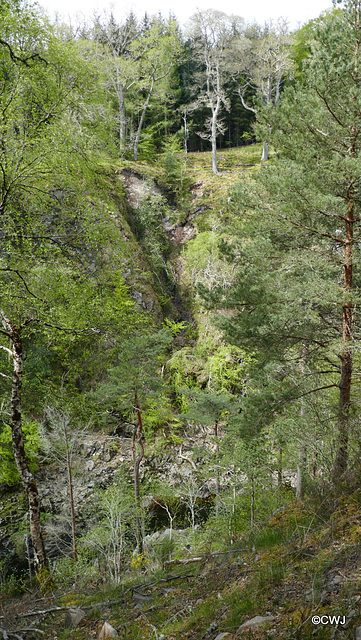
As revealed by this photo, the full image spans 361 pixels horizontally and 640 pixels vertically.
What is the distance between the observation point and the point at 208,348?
640 inches

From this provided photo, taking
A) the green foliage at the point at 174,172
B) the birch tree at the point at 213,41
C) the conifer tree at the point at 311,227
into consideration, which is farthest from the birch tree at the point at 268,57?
the conifer tree at the point at 311,227

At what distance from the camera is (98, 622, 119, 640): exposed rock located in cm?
311

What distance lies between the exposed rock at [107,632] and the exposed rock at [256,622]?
1405 mm

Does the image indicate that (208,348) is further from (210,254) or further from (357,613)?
(357,613)

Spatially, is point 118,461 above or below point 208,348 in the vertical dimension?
below

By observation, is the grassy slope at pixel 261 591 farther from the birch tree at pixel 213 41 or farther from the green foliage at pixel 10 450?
the birch tree at pixel 213 41

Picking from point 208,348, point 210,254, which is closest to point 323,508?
point 208,348

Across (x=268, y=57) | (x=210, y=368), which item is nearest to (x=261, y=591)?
(x=210, y=368)

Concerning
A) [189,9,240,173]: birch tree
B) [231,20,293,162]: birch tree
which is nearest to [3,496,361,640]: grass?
[231,20,293,162]: birch tree

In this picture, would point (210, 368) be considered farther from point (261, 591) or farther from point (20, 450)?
point (261, 591)

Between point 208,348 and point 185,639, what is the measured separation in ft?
44.8

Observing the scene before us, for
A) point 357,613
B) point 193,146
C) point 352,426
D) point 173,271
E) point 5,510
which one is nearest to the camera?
point 357,613

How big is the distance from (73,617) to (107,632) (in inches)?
28.7

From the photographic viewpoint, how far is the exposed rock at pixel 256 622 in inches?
93.3
